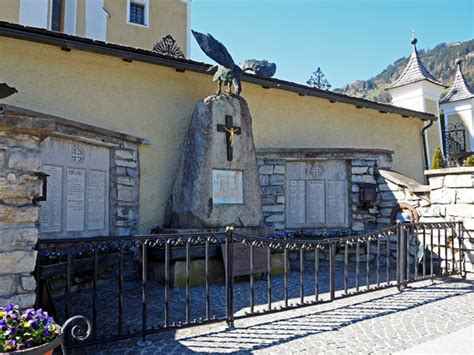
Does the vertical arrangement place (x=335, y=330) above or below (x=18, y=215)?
below

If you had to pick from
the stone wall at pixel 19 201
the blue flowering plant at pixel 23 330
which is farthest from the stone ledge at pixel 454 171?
the blue flowering plant at pixel 23 330

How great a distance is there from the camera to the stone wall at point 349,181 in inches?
344

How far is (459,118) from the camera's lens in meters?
18.5

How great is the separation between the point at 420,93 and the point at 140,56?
1016cm

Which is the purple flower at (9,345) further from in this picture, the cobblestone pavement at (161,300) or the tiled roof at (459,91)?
the tiled roof at (459,91)

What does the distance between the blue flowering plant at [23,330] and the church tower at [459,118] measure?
1827cm

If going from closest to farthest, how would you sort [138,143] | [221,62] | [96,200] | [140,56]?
[96,200]
[140,56]
[138,143]
[221,62]

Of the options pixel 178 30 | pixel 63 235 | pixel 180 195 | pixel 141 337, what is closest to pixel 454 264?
pixel 180 195

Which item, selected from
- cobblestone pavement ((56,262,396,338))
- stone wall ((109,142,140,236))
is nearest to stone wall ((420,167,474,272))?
cobblestone pavement ((56,262,396,338))

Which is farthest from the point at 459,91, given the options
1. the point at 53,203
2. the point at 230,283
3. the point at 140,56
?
the point at 53,203

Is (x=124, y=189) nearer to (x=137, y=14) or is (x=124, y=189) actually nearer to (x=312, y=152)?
(x=312, y=152)

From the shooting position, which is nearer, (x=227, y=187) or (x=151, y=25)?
(x=227, y=187)

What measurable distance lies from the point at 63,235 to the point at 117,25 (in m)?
10.7

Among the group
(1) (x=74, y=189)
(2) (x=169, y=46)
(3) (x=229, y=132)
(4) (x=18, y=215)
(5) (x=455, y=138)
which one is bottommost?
(4) (x=18, y=215)
